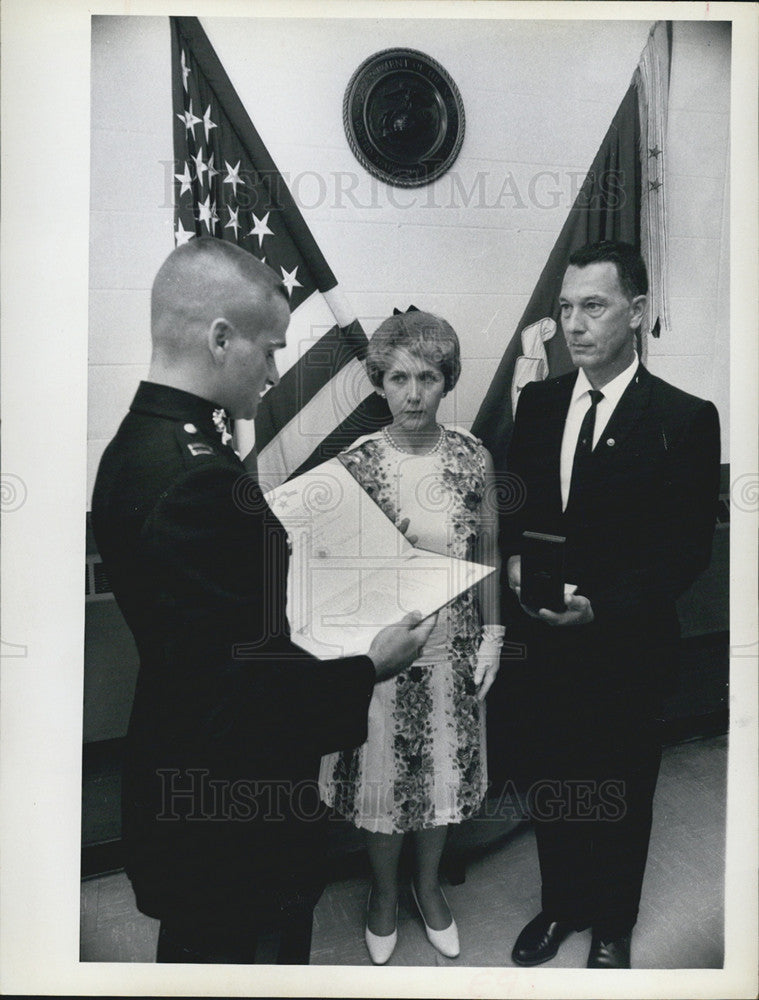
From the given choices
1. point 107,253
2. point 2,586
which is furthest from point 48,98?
point 2,586

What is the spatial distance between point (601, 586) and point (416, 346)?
0.76m

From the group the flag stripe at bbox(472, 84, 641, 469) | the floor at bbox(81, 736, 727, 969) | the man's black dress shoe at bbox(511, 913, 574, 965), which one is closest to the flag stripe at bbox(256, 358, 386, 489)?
the flag stripe at bbox(472, 84, 641, 469)

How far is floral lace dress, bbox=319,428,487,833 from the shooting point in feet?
5.85

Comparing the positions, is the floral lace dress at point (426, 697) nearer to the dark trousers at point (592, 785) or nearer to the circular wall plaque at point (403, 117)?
the dark trousers at point (592, 785)

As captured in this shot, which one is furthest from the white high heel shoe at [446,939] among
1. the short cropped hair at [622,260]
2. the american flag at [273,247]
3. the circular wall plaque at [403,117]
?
the circular wall plaque at [403,117]

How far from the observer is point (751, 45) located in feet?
6.10

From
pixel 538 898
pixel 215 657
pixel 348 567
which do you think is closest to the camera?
pixel 215 657

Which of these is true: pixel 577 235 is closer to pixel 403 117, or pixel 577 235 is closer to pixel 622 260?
pixel 622 260

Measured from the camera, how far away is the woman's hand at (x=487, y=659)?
1824 mm

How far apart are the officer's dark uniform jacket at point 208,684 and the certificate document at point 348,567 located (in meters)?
0.05

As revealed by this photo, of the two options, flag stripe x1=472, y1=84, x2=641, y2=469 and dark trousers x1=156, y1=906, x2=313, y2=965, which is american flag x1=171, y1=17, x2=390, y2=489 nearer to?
flag stripe x1=472, y1=84, x2=641, y2=469

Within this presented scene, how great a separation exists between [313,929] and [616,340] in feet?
5.50

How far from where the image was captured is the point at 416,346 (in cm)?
181

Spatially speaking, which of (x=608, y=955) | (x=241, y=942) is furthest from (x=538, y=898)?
(x=241, y=942)
